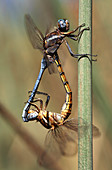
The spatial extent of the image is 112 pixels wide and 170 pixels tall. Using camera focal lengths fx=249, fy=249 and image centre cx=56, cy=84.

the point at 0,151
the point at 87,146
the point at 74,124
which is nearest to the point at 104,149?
the point at 0,151

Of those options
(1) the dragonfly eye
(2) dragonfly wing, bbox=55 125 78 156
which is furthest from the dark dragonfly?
(2) dragonfly wing, bbox=55 125 78 156

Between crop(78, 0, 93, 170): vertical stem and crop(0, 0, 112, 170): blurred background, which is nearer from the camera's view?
crop(78, 0, 93, 170): vertical stem

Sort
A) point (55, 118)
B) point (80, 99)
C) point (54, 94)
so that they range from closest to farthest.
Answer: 1. point (80, 99)
2. point (55, 118)
3. point (54, 94)

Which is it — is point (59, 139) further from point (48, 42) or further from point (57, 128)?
point (48, 42)

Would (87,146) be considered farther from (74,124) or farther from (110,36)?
(110,36)

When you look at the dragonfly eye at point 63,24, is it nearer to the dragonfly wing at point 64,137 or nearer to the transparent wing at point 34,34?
the transparent wing at point 34,34

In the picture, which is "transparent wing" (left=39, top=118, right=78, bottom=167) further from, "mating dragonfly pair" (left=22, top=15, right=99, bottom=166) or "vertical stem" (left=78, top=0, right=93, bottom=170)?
"vertical stem" (left=78, top=0, right=93, bottom=170)

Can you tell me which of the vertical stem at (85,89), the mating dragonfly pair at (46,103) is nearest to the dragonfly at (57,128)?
the mating dragonfly pair at (46,103)
